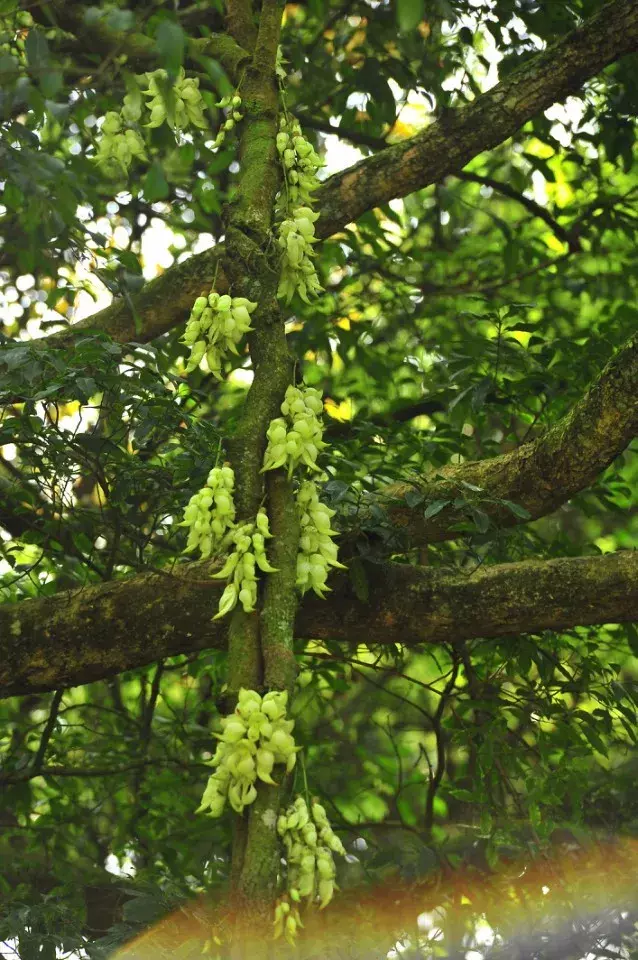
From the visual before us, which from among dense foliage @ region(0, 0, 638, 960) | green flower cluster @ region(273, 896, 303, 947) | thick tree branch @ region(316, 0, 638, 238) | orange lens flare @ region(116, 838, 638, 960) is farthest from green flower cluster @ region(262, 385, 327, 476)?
thick tree branch @ region(316, 0, 638, 238)

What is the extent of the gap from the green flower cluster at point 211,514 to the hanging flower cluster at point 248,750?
0.85ft

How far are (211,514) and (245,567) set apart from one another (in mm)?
106

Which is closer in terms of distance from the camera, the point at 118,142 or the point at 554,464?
the point at 554,464

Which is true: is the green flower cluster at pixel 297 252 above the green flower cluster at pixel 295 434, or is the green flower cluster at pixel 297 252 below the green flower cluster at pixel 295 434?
above

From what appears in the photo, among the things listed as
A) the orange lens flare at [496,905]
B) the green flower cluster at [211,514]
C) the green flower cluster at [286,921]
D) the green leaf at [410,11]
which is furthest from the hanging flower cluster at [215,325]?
the orange lens flare at [496,905]

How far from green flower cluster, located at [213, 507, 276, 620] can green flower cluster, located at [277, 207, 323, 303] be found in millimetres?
487

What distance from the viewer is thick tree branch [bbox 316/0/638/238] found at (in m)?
2.62

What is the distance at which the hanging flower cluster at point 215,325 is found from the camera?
183cm

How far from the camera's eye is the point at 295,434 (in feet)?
5.78

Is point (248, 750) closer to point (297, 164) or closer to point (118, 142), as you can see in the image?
point (297, 164)

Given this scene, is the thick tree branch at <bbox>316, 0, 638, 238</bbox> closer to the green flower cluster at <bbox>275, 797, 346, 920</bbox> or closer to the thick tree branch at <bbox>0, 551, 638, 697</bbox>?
the thick tree branch at <bbox>0, 551, 638, 697</bbox>

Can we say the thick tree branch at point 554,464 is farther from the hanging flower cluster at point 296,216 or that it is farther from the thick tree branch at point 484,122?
the thick tree branch at point 484,122

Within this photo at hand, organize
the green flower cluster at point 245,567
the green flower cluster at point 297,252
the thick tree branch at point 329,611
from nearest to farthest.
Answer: the green flower cluster at point 245,567 → the green flower cluster at point 297,252 → the thick tree branch at point 329,611

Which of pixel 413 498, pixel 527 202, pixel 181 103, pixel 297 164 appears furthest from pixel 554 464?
pixel 527 202
